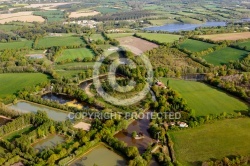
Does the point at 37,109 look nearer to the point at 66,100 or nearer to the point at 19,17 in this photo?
the point at 66,100

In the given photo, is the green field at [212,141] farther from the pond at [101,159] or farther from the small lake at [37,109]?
the small lake at [37,109]

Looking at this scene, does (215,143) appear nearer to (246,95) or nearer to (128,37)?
(246,95)

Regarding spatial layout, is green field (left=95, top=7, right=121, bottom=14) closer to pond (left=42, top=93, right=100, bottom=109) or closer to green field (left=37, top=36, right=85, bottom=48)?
green field (left=37, top=36, right=85, bottom=48)

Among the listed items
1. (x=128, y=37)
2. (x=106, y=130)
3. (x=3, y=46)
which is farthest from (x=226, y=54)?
(x=3, y=46)

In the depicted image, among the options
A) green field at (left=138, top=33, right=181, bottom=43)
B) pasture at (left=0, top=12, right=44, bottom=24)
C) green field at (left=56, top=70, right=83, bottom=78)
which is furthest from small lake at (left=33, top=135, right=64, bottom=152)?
pasture at (left=0, top=12, right=44, bottom=24)

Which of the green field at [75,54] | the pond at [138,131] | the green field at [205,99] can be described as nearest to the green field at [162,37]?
the green field at [75,54]

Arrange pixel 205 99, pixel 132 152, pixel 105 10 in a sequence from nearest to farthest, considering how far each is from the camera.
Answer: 1. pixel 132 152
2. pixel 205 99
3. pixel 105 10

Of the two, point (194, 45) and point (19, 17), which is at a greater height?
point (19, 17)

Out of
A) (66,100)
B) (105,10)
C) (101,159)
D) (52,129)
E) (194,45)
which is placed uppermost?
(105,10)

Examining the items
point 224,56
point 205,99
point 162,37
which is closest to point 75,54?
point 162,37
